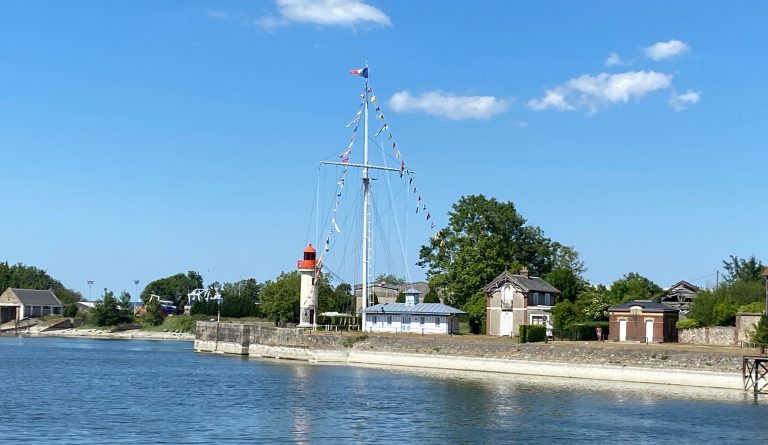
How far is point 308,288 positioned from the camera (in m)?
105

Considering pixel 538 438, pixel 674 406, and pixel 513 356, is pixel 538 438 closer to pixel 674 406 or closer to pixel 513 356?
pixel 674 406

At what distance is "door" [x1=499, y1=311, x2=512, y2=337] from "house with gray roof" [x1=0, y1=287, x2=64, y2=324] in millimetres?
120353

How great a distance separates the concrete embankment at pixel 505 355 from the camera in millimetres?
63219

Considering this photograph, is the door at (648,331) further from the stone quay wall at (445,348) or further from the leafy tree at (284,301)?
the leafy tree at (284,301)

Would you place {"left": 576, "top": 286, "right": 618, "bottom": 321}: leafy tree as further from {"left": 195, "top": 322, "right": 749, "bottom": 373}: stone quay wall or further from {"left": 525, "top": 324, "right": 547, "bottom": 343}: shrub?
{"left": 525, "top": 324, "right": 547, "bottom": 343}: shrub

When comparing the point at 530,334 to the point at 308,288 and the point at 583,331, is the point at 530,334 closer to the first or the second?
the point at 583,331

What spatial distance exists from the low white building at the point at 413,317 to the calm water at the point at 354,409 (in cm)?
2035

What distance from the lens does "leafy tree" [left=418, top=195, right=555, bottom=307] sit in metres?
103

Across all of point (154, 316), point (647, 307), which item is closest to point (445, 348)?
point (647, 307)

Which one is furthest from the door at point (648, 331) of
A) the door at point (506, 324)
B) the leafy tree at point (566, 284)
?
the leafy tree at point (566, 284)

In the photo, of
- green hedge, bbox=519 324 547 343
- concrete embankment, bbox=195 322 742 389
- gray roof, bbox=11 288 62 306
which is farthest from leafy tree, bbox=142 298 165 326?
green hedge, bbox=519 324 547 343

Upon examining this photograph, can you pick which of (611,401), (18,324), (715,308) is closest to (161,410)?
(611,401)

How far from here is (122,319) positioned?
169125mm

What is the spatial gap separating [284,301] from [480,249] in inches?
1245
